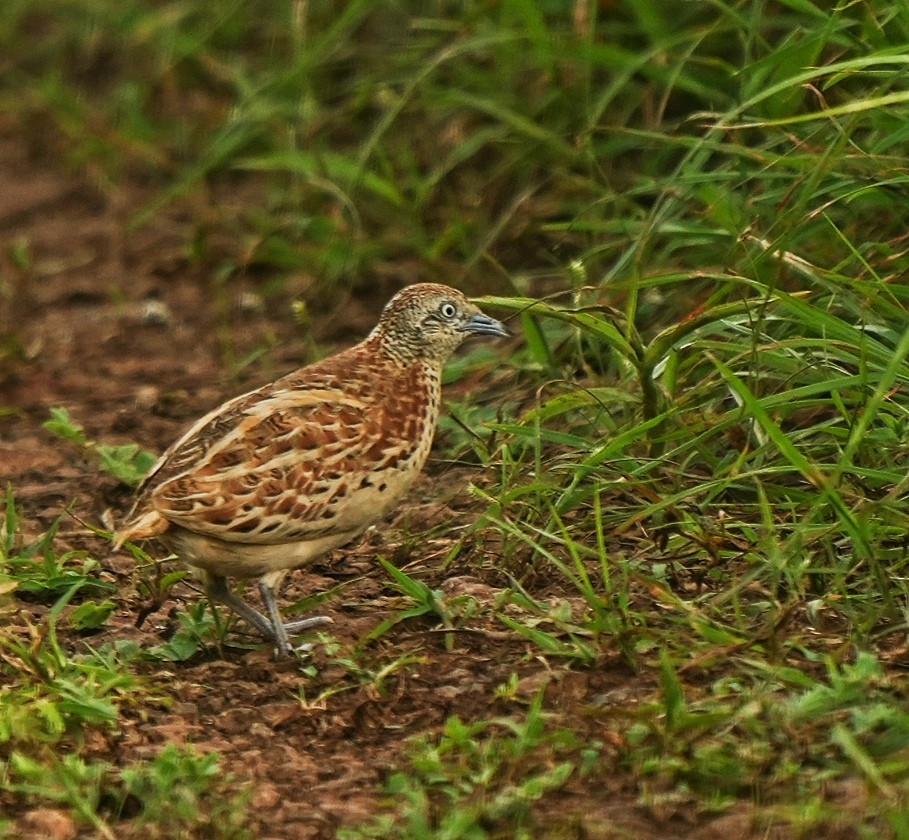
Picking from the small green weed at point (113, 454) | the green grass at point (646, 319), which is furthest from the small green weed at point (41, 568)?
the small green weed at point (113, 454)

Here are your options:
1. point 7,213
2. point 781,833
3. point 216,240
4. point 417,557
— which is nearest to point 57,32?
point 7,213

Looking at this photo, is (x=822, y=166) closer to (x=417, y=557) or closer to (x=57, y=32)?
(x=417, y=557)

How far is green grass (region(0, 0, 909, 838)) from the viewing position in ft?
14.0

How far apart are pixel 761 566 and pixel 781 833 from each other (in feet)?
3.22

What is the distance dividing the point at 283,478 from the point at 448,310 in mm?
957

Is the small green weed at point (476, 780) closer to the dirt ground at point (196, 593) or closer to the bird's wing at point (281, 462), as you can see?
the dirt ground at point (196, 593)

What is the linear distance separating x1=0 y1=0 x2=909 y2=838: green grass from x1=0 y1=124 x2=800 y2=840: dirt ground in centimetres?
10

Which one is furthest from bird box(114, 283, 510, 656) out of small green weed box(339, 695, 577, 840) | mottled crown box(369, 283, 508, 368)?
small green weed box(339, 695, 577, 840)

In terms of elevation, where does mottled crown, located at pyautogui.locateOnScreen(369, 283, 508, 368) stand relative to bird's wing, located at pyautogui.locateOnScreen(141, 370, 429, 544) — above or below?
above

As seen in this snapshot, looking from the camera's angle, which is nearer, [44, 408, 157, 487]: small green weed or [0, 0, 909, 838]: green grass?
[0, 0, 909, 838]: green grass

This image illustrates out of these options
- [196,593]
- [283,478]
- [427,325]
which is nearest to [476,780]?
[283,478]

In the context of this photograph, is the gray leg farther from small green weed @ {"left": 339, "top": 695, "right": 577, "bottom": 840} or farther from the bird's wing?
small green weed @ {"left": 339, "top": 695, "right": 577, "bottom": 840}

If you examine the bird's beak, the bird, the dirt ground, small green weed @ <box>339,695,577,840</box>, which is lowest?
the dirt ground

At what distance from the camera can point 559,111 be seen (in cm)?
752
